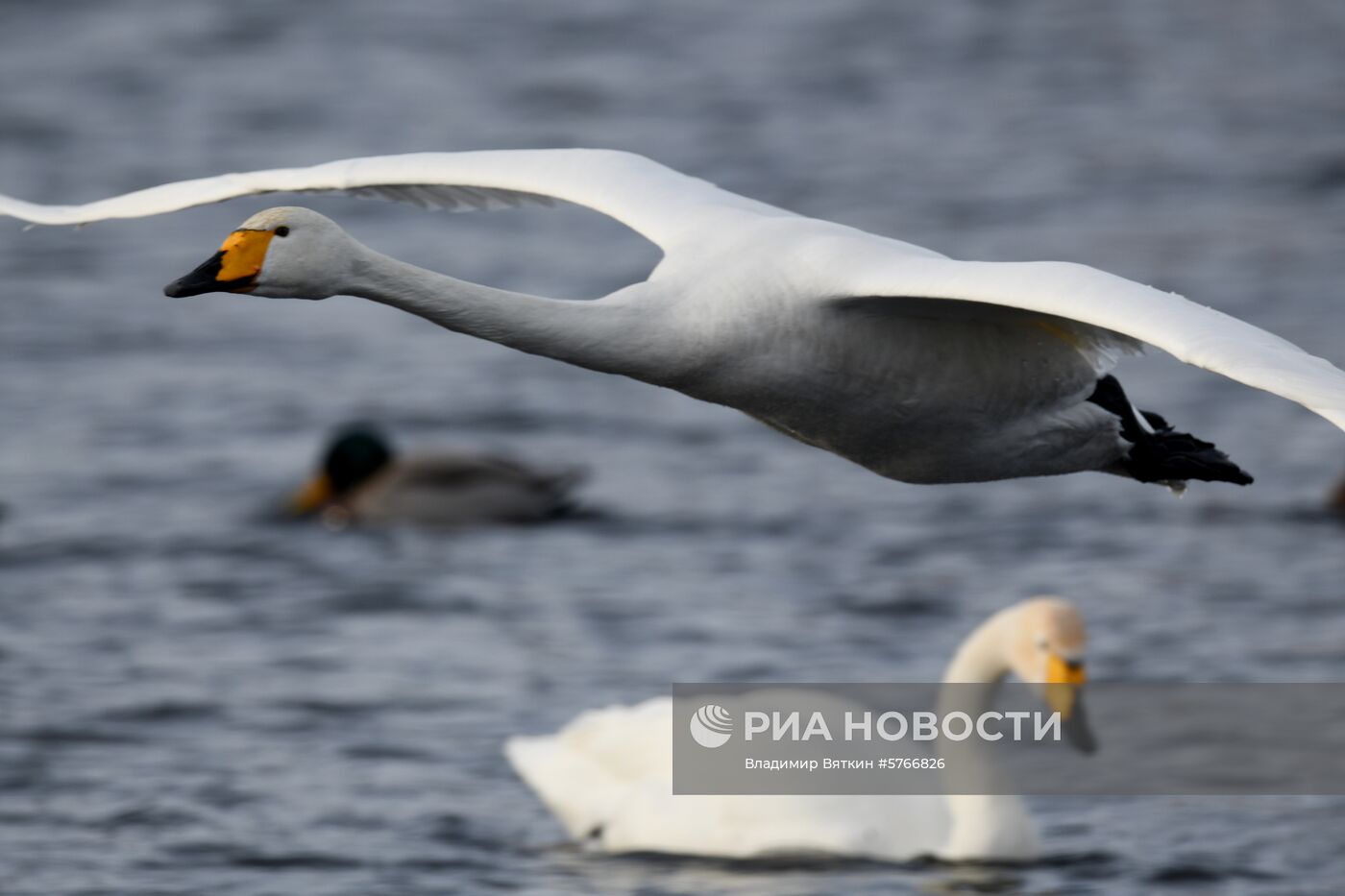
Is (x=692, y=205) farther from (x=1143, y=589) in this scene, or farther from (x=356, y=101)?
(x=356, y=101)

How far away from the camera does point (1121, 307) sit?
6.58 metres

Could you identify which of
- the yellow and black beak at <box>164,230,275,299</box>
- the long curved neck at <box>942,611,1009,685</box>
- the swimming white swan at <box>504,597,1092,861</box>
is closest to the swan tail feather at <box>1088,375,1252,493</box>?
the swimming white swan at <box>504,597,1092,861</box>

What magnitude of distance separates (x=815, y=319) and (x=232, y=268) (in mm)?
1612

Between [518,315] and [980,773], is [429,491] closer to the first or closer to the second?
[980,773]

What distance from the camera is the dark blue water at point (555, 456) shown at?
1097 cm

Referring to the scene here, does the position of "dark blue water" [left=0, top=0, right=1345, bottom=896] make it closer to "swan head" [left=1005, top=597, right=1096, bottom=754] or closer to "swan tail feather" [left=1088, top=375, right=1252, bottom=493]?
"swan head" [left=1005, top=597, right=1096, bottom=754]

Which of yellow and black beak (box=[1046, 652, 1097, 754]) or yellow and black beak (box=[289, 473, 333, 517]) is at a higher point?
yellow and black beak (box=[289, 473, 333, 517])

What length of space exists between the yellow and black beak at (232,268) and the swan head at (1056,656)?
4941mm

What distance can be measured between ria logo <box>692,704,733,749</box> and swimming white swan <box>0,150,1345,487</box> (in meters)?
2.38

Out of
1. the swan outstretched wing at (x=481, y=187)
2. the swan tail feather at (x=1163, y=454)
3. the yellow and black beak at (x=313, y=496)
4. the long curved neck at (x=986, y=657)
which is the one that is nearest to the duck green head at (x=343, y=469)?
the yellow and black beak at (x=313, y=496)

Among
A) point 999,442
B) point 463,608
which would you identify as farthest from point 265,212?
point 463,608

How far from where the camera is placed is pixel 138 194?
816 cm

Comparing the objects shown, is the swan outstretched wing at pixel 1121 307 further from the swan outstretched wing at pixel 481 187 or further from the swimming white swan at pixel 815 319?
the swan outstretched wing at pixel 481 187

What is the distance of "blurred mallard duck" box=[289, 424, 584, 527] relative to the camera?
1568cm
